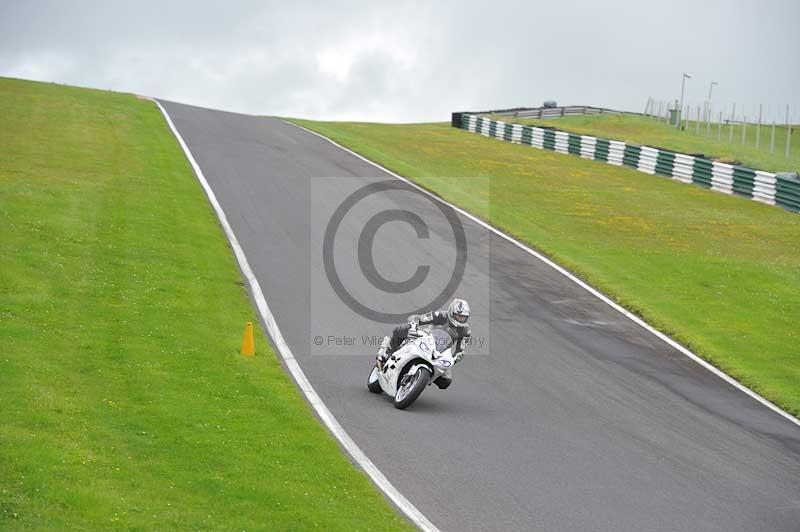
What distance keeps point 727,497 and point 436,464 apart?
3551 millimetres

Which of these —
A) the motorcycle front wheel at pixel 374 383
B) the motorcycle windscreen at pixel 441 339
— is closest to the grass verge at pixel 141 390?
the motorcycle front wheel at pixel 374 383

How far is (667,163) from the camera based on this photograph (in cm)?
4466

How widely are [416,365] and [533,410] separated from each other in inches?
76.3

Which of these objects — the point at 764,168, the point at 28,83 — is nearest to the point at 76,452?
the point at 764,168

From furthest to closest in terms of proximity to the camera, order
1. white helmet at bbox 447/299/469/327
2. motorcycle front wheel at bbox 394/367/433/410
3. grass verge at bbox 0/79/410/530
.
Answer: white helmet at bbox 447/299/469/327, motorcycle front wheel at bbox 394/367/433/410, grass verge at bbox 0/79/410/530

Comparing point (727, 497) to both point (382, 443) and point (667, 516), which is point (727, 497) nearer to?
point (667, 516)

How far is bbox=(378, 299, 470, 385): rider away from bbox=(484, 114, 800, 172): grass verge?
31.5 m

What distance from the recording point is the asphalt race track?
12.0 m

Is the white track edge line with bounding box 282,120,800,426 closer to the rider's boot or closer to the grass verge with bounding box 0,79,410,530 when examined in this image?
the rider's boot

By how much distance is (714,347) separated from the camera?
20297 mm

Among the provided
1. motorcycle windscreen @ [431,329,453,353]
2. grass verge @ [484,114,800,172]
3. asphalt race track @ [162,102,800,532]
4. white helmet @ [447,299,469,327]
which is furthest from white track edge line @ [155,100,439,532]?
grass verge @ [484,114,800,172]

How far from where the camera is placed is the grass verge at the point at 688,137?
48719 millimetres

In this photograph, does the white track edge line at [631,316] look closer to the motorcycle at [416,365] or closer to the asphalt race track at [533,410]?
the asphalt race track at [533,410]

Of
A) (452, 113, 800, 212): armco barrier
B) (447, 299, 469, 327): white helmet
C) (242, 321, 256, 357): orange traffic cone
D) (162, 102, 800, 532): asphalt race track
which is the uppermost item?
(452, 113, 800, 212): armco barrier
